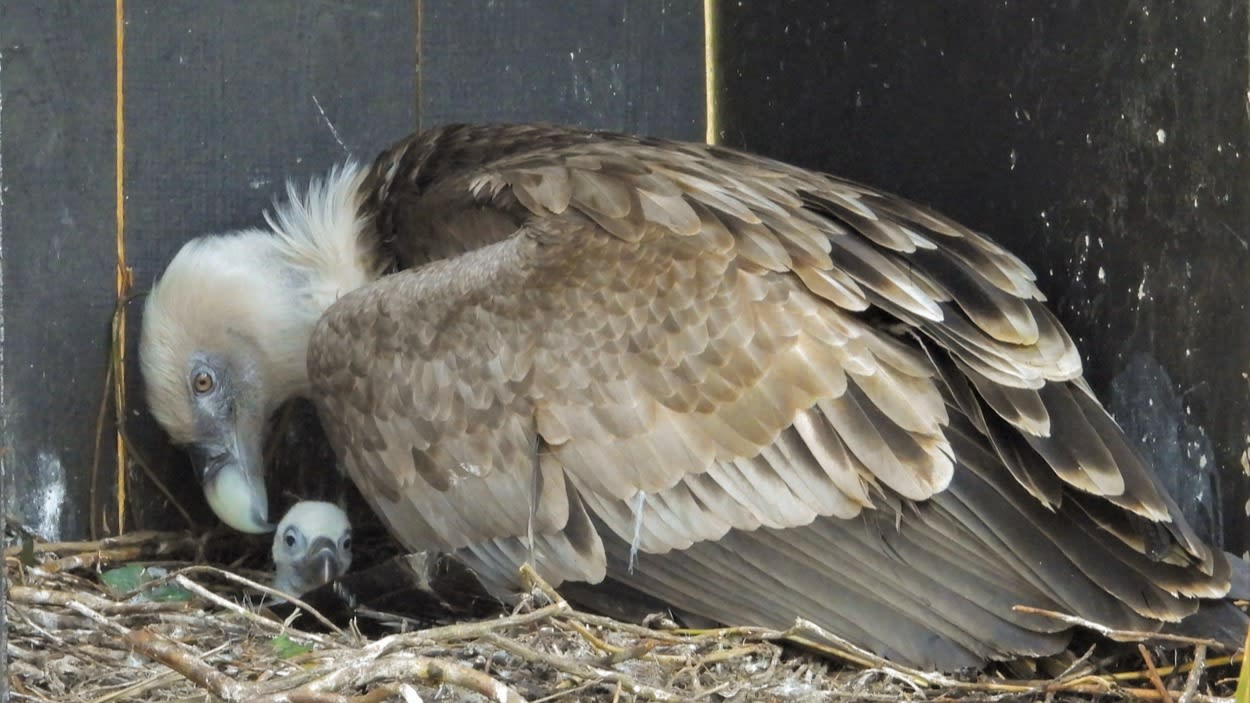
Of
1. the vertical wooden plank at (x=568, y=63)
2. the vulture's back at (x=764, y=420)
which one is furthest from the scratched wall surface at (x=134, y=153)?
the vulture's back at (x=764, y=420)

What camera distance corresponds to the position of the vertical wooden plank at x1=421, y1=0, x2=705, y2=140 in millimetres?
5023

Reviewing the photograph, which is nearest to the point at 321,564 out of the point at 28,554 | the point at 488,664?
the point at 28,554

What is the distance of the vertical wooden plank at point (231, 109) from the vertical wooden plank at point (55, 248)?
0.31 ft

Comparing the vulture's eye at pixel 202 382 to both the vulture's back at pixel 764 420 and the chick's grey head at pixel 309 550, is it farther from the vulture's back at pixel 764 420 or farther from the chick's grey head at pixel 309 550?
the vulture's back at pixel 764 420

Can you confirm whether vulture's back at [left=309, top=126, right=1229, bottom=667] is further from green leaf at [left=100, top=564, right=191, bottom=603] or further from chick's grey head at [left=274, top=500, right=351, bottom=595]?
green leaf at [left=100, top=564, right=191, bottom=603]

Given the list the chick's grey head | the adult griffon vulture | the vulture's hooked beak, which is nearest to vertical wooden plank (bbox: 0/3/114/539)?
the vulture's hooked beak

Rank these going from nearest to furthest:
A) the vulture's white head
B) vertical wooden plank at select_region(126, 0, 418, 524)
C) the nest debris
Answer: the nest debris
the vulture's white head
vertical wooden plank at select_region(126, 0, 418, 524)

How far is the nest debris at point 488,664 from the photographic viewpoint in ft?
9.49

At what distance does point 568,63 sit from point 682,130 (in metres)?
0.40

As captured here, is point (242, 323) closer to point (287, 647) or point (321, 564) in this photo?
point (321, 564)

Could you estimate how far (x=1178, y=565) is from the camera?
333cm

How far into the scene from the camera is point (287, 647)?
3527mm

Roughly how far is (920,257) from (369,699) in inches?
64.1

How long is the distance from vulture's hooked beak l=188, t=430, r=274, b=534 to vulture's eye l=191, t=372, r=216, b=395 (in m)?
0.13
